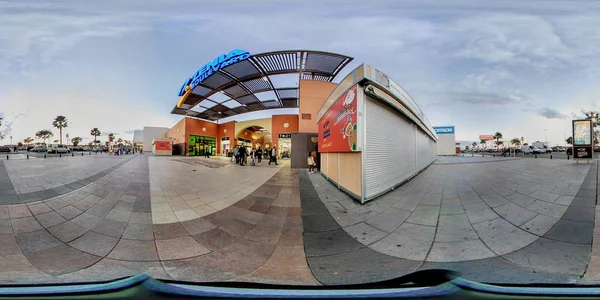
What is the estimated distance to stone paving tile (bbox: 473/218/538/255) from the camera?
166cm

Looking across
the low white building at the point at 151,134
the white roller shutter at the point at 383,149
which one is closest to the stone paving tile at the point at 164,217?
the white roller shutter at the point at 383,149

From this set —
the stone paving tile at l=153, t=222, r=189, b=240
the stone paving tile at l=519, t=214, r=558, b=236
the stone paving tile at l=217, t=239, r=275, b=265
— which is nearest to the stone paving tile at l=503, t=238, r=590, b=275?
the stone paving tile at l=519, t=214, r=558, b=236

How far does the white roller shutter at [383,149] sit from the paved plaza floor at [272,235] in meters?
0.81

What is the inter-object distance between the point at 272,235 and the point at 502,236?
2043 millimetres

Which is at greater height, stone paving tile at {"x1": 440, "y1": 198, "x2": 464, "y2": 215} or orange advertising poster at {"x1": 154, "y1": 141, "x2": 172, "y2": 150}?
orange advertising poster at {"x1": 154, "y1": 141, "x2": 172, "y2": 150}

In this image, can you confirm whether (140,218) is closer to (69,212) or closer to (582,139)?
(69,212)

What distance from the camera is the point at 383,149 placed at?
3803 mm

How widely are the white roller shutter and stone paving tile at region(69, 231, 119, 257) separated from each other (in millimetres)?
2999

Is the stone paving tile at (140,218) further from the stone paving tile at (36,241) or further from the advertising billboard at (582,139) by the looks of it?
the advertising billboard at (582,139)

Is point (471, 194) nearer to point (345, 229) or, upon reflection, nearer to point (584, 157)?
point (345, 229)

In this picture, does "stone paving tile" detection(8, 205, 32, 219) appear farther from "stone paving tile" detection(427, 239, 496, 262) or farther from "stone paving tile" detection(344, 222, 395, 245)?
"stone paving tile" detection(427, 239, 496, 262)

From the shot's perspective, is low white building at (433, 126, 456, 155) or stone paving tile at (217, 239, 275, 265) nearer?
stone paving tile at (217, 239, 275, 265)

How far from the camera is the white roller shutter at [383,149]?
11.2ft

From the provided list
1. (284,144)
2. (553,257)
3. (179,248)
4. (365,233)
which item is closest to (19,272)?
(179,248)
